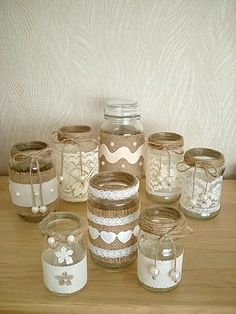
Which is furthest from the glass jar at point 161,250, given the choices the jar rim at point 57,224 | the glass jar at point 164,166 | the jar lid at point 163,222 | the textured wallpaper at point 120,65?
the textured wallpaper at point 120,65

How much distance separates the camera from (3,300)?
50cm

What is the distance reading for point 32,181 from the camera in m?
0.67

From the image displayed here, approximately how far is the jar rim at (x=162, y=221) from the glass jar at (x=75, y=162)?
→ 0.83ft

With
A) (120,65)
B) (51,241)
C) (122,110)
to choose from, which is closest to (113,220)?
(51,241)

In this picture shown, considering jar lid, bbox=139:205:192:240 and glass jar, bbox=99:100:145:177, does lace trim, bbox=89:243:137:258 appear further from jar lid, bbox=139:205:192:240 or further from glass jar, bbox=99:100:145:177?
glass jar, bbox=99:100:145:177

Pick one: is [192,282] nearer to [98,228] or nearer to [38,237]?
[98,228]

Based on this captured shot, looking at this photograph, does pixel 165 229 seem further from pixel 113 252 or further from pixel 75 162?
pixel 75 162

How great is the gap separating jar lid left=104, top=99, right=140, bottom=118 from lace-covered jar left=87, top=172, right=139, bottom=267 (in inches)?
10.7

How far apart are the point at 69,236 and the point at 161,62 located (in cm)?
53

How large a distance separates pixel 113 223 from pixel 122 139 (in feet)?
0.91

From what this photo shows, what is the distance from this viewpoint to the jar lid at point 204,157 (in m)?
0.68

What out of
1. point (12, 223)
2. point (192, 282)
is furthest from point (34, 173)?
point (192, 282)

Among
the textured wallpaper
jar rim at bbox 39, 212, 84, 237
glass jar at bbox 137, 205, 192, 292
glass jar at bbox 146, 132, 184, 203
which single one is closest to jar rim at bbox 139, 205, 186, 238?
glass jar at bbox 137, 205, 192, 292

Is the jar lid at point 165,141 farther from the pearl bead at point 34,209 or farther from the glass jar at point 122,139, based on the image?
the pearl bead at point 34,209
